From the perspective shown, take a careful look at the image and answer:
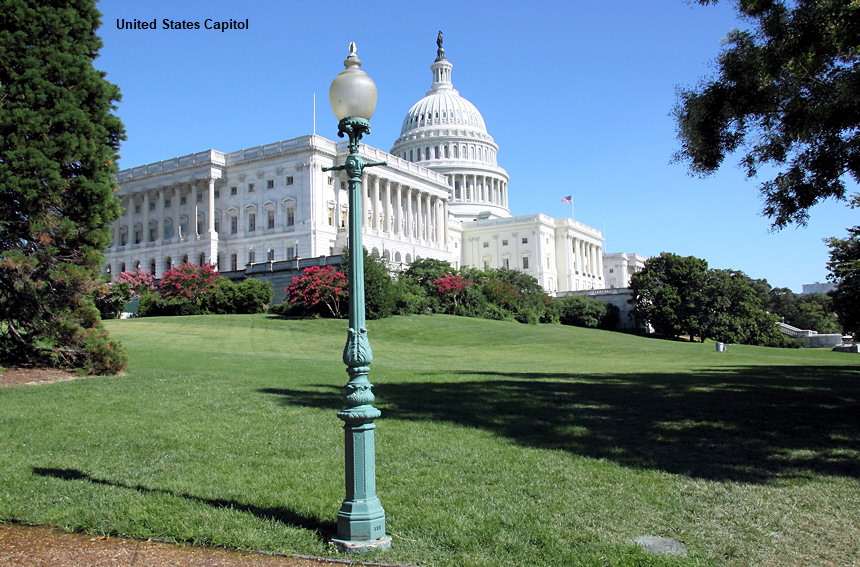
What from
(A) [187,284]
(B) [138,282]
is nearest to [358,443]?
(A) [187,284]

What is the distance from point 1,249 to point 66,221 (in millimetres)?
1675

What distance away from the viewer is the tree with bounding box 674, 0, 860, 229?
452 inches

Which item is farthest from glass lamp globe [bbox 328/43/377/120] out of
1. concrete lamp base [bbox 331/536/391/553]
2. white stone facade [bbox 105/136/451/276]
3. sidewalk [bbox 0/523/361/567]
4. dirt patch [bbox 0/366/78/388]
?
white stone facade [bbox 105/136/451/276]

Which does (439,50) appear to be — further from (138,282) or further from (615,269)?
(138,282)

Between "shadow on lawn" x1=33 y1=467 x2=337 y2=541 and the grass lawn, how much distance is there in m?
0.03

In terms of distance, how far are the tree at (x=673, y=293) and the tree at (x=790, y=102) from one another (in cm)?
6244

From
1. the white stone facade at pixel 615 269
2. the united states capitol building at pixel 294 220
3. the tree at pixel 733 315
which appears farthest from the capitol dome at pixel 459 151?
the tree at pixel 733 315

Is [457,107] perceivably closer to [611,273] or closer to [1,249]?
[611,273]

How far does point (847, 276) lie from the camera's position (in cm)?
3044

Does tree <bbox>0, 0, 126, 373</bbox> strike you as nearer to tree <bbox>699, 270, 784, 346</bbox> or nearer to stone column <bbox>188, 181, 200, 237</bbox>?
tree <bbox>699, 270, 784, 346</bbox>

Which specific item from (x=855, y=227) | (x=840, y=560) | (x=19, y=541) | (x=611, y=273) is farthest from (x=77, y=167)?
(x=611, y=273)

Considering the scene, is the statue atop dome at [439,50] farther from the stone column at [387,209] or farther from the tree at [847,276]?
the tree at [847,276]

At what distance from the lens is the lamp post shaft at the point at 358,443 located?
6383 millimetres

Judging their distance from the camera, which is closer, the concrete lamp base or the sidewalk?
the sidewalk
